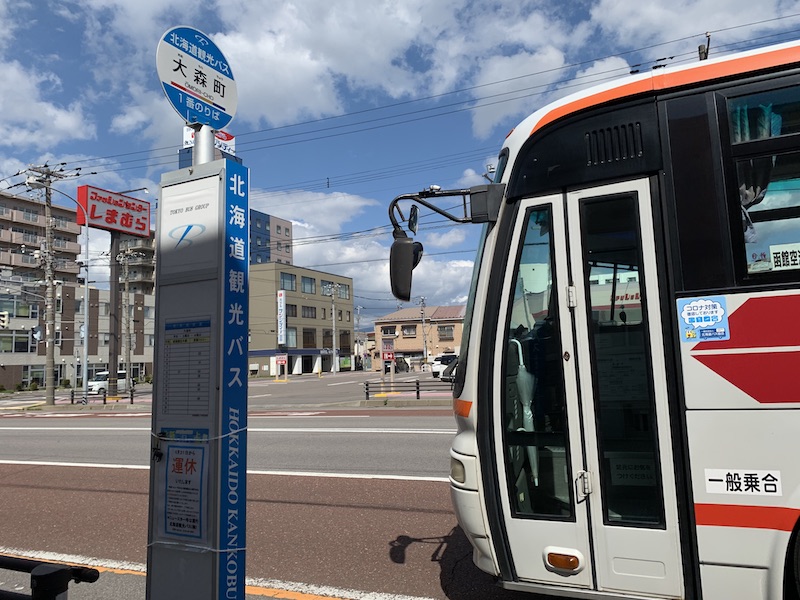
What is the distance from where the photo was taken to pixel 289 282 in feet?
251

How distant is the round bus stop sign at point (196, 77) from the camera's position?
11.2ft

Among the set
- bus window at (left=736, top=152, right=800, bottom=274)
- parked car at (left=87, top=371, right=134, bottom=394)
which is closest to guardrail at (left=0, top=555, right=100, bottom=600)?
bus window at (left=736, top=152, right=800, bottom=274)

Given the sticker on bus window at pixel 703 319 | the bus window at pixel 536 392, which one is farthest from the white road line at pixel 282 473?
the sticker on bus window at pixel 703 319

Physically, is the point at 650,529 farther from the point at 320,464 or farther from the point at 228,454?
the point at 320,464

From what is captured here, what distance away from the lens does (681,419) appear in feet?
9.53

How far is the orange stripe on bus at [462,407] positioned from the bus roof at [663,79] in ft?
5.23

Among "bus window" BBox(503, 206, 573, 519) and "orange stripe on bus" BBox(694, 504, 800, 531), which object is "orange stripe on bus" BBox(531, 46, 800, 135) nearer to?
"bus window" BBox(503, 206, 573, 519)

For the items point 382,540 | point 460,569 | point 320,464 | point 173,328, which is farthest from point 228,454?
point 320,464

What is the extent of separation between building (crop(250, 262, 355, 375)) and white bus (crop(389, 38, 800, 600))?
63.9 meters

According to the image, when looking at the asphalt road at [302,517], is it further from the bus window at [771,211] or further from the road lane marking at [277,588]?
the bus window at [771,211]

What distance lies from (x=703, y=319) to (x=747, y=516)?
3.16 ft

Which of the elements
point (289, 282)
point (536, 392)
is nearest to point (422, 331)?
point (289, 282)

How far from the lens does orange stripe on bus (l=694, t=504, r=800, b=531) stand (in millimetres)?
2682

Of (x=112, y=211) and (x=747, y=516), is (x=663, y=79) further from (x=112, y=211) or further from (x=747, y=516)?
(x=112, y=211)
